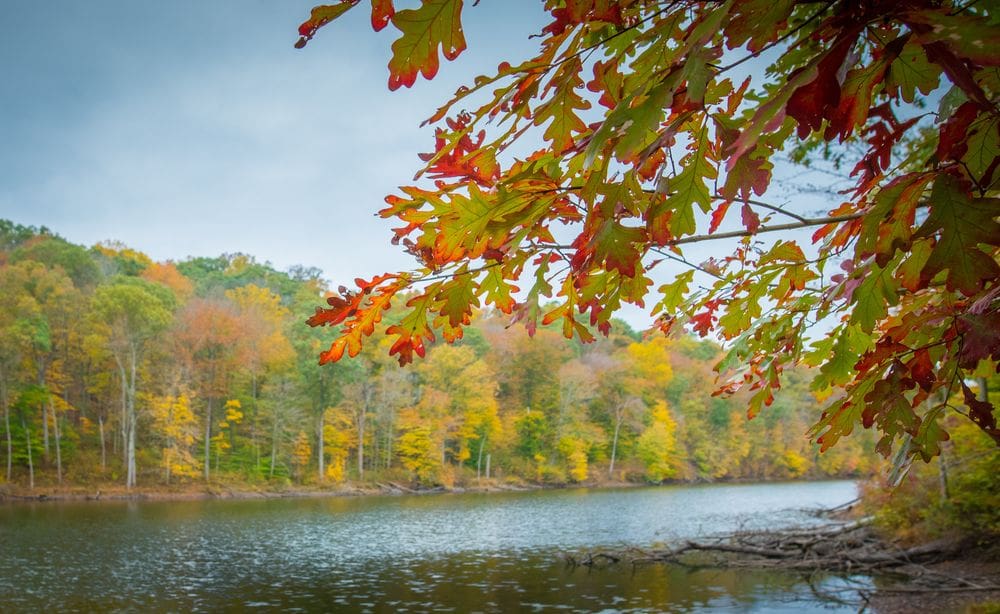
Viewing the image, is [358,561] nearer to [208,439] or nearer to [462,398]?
[208,439]

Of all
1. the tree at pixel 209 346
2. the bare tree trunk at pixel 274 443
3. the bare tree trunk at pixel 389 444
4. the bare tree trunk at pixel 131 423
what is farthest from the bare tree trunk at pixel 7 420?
the bare tree trunk at pixel 389 444

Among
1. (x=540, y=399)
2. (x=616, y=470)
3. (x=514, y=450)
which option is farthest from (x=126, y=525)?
(x=616, y=470)

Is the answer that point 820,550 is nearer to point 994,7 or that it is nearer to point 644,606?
point 644,606

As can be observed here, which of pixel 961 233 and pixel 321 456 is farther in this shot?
pixel 321 456

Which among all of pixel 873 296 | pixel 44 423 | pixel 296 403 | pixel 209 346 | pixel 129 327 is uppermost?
pixel 129 327

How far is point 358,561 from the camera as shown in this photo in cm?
1538

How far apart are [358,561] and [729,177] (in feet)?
53.8

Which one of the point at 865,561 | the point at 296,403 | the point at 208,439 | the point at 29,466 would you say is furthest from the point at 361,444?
the point at 865,561

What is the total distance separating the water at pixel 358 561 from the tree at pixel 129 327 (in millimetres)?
6559

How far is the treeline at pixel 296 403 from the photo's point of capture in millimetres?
32031

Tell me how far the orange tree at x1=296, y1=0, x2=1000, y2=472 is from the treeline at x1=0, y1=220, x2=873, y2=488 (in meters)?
27.3

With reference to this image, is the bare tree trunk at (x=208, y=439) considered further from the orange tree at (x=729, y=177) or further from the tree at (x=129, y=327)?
the orange tree at (x=729, y=177)

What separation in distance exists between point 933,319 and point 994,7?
83 centimetres

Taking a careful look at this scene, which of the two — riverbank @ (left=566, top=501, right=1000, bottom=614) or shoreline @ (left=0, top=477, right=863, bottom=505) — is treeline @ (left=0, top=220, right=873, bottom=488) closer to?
shoreline @ (left=0, top=477, right=863, bottom=505)
